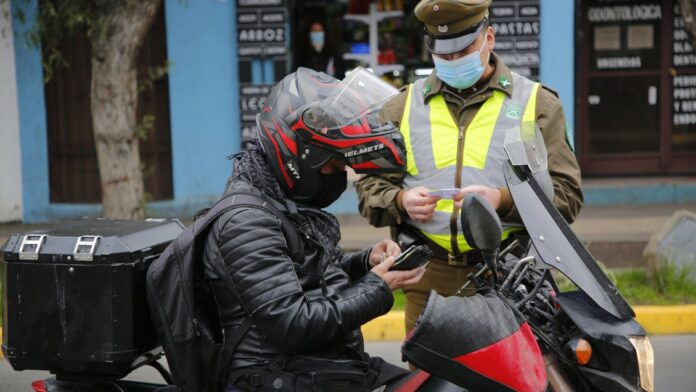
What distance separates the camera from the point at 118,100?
24.6ft

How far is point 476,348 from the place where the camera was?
7.04 feet

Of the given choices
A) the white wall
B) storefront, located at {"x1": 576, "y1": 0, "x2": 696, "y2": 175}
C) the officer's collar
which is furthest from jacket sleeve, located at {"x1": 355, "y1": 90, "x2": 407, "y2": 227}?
the white wall

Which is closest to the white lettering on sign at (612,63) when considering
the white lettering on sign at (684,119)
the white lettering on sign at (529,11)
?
the white lettering on sign at (684,119)

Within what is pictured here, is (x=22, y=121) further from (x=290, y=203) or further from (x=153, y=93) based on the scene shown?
(x=290, y=203)

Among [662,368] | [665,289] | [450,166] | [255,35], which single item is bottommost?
[662,368]

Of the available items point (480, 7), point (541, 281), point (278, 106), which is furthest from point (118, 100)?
point (541, 281)

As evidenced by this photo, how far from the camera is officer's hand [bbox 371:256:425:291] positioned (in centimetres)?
259

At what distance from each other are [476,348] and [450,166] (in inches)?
57.2

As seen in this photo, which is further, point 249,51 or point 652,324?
point 249,51

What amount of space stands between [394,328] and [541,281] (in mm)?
4057

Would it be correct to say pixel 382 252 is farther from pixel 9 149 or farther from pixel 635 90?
pixel 635 90

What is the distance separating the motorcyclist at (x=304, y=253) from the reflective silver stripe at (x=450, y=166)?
813 millimetres

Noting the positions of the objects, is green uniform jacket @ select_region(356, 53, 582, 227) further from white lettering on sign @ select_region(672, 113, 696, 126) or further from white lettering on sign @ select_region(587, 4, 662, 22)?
white lettering on sign @ select_region(672, 113, 696, 126)

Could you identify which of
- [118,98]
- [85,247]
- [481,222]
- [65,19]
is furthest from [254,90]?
[481,222]
